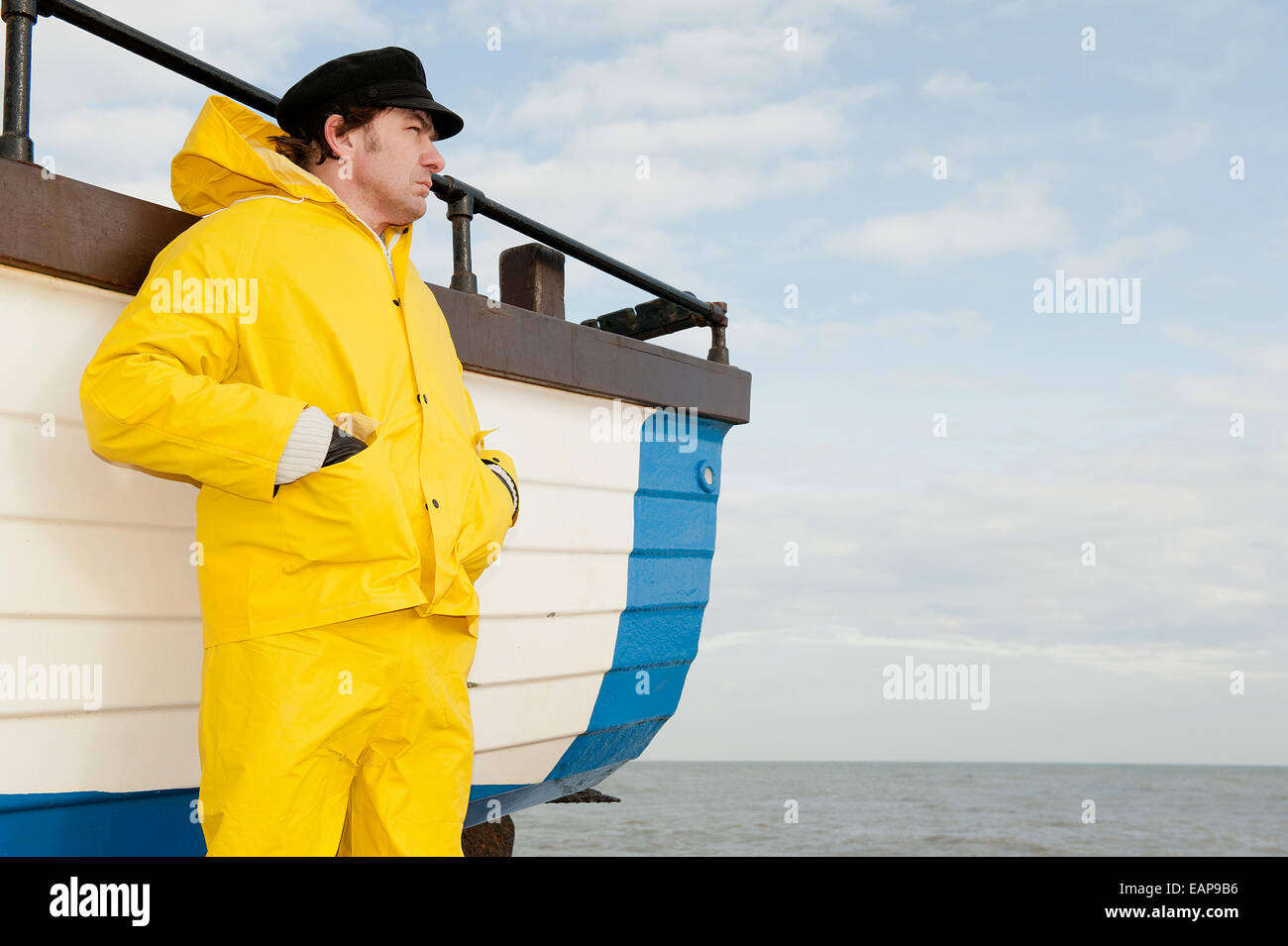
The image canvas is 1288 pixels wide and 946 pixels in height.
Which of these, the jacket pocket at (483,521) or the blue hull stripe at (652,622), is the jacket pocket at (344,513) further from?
the blue hull stripe at (652,622)

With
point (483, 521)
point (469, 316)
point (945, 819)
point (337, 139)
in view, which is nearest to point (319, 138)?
point (337, 139)

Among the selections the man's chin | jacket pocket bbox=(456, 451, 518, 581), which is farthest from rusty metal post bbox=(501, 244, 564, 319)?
jacket pocket bbox=(456, 451, 518, 581)

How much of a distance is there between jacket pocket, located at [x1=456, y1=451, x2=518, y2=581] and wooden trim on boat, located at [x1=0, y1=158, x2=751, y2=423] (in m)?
0.78

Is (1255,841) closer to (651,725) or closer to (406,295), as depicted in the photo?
(651,725)

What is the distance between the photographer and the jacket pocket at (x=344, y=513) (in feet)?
6.21

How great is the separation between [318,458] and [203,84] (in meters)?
1.33

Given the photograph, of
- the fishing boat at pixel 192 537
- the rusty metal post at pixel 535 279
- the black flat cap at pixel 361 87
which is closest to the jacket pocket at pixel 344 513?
the fishing boat at pixel 192 537

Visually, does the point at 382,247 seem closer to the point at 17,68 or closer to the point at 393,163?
the point at 393,163

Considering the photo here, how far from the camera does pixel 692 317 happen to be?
165 inches

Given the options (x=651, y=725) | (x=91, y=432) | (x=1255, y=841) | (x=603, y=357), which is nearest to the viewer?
(x=91, y=432)

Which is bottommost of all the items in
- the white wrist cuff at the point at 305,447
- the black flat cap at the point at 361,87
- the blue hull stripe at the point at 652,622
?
the blue hull stripe at the point at 652,622

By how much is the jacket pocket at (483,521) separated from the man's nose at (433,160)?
2.30 feet

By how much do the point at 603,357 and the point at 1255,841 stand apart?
1333 centimetres
